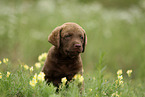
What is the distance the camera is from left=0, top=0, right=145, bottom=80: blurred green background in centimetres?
713

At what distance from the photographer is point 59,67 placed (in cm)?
370

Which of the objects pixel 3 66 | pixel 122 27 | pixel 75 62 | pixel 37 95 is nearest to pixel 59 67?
pixel 75 62

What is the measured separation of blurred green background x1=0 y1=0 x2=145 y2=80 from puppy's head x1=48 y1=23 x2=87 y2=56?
2652 millimetres

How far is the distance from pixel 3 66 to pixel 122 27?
5.35 meters

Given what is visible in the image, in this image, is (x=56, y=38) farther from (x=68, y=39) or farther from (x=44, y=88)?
(x=44, y=88)

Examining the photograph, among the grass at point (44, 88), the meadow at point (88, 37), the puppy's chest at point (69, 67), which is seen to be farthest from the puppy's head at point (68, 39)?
the meadow at point (88, 37)

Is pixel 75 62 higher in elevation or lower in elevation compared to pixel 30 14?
lower

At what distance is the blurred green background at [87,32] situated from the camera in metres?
7.13

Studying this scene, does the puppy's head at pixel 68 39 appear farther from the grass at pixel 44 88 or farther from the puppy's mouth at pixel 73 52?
the grass at pixel 44 88

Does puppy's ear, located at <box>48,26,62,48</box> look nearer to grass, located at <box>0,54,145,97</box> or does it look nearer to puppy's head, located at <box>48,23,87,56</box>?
puppy's head, located at <box>48,23,87,56</box>

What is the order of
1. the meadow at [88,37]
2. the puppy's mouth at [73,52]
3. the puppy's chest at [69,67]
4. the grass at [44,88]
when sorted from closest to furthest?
the grass at [44,88] → the puppy's mouth at [73,52] → the puppy's chest at [69,67] → the meadow at [88,37]

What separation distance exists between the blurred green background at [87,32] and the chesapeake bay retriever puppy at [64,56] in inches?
104

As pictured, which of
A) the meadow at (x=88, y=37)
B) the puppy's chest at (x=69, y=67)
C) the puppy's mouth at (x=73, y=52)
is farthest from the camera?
the meadow at (x=88, y=37)

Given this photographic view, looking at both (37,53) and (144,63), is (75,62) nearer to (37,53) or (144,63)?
(144,63)
